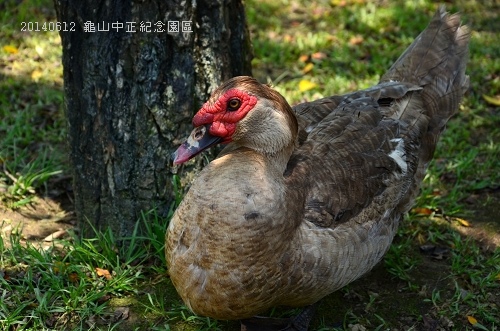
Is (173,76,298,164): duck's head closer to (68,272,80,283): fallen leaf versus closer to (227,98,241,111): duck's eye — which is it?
(227,98,241,111): duck's eye

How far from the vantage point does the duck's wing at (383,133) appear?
375cm

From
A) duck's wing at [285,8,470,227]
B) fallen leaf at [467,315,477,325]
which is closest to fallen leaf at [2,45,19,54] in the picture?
duck's wing at [285,8,470,227]

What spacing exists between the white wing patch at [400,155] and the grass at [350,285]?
70 centimetres

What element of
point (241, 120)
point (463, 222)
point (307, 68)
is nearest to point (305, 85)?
point (307, 68)

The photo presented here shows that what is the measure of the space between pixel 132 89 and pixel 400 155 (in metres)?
1.70

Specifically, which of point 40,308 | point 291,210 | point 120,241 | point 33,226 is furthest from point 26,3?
point 291,210

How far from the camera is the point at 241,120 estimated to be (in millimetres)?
3418

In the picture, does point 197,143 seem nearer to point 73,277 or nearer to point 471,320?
point 73,277

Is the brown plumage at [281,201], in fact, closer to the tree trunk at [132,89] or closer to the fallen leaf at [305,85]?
the tree trunk at [132,89]

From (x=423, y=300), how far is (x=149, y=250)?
1.78 meters

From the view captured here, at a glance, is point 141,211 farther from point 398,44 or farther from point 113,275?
point 398,44

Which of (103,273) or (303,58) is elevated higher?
(303,58)

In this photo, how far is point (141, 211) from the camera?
433cm

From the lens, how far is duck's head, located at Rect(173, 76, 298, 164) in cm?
338
